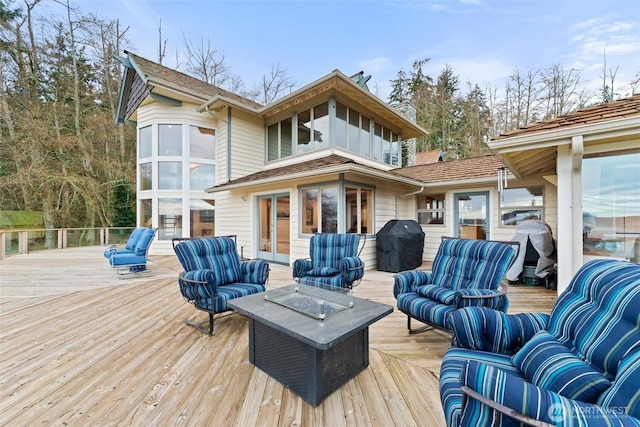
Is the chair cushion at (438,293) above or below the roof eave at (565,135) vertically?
below

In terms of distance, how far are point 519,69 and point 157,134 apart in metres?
14.8

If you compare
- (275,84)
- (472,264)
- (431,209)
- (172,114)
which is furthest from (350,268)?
(275,84)

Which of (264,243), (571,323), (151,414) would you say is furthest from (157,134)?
(571,323)

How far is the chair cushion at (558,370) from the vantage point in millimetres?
1082

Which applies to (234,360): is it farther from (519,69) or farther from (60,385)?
(519,69)

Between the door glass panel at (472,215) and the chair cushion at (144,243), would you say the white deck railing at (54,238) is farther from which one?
the door glass panel at (472,215)

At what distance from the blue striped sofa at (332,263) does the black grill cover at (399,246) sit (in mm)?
1826

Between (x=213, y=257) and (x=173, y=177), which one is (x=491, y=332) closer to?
(x=213, y=257)

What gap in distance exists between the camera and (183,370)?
7.34ft

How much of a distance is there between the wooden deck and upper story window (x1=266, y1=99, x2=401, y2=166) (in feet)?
15.4

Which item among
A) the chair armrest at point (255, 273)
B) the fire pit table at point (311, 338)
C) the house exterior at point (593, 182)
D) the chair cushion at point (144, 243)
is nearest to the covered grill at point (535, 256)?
the house exterior at point (593, 182)

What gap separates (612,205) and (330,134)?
517cm

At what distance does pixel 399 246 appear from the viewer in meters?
5.95

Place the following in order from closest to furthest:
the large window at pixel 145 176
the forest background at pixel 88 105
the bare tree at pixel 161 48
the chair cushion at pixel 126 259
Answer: the chair cushion at pixel 126 259
the large window at pixel 145 176
the forest background at pixel 88 105
the bare tree at pixel 161 48
